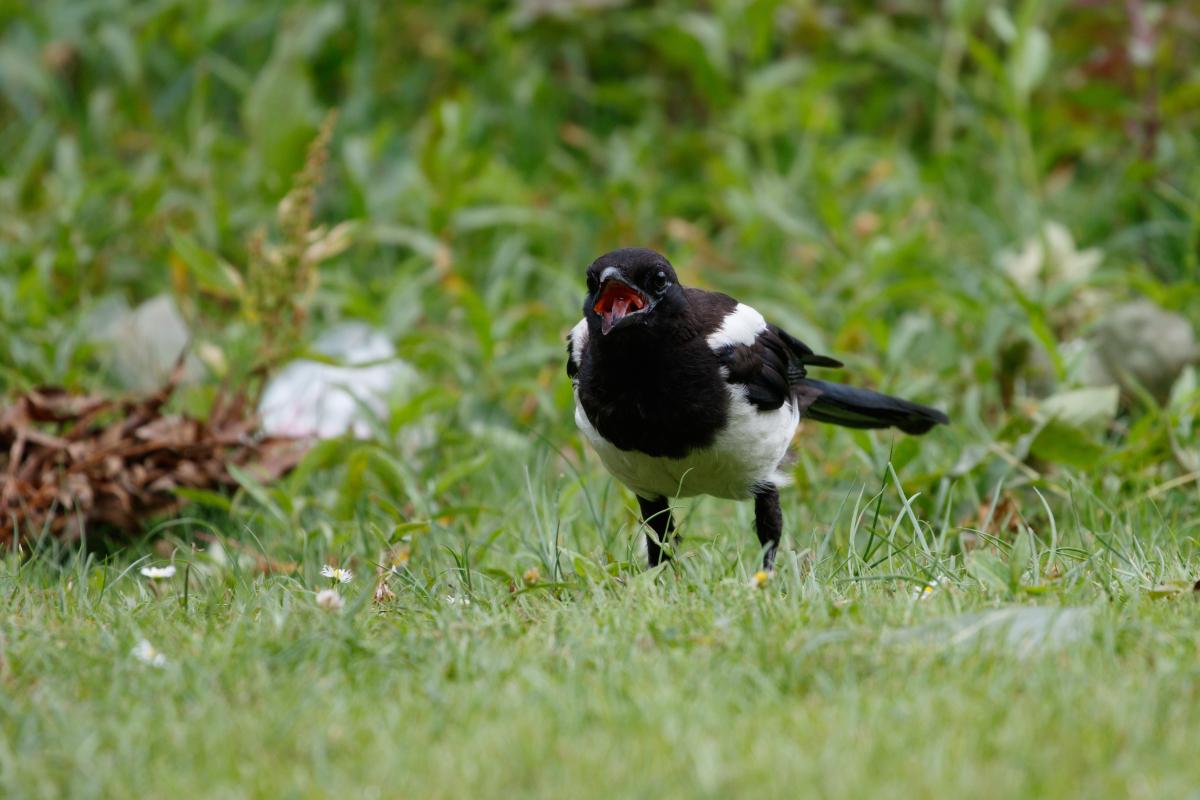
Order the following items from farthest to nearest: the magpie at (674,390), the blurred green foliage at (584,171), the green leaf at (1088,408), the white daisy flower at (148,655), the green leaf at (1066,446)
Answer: the blurred green foliage at (584,171), the green leaf at (1088,408), the green leaf at (1066,446), the magpie at (674,390), the white daisy flower at (148,655)

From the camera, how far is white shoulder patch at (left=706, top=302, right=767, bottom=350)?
361cm

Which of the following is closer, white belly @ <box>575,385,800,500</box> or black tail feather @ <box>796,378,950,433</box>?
white belly @ <box>575,385,800,500</box>

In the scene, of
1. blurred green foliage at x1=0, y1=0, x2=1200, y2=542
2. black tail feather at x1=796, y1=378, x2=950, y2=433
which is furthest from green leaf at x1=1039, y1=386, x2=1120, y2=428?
black tail feather at x1=796, y1=378, x2=950, y2=433

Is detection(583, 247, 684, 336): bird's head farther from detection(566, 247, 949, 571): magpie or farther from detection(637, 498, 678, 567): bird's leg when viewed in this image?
detection(637, 498, 678, 567): bird's leg

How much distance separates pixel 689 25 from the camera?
6938 millimetres

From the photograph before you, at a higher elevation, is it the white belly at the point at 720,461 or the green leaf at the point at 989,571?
the green leaf at the point at 989,571

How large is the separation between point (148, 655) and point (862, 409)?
2.40m

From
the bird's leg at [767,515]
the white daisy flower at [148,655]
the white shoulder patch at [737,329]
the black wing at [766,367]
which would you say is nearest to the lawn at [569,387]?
the white daisy flower at [148,655]

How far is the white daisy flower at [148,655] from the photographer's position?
8.71 ft

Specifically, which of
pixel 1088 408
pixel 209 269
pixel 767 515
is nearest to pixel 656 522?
pixel 767 515

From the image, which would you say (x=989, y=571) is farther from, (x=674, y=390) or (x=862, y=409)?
(x=862, y=409)

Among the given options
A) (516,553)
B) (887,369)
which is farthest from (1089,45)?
(516,553)

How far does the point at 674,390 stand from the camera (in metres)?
3.50

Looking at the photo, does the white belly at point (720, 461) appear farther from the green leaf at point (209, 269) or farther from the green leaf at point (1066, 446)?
the green leaf at point (209, 269)
